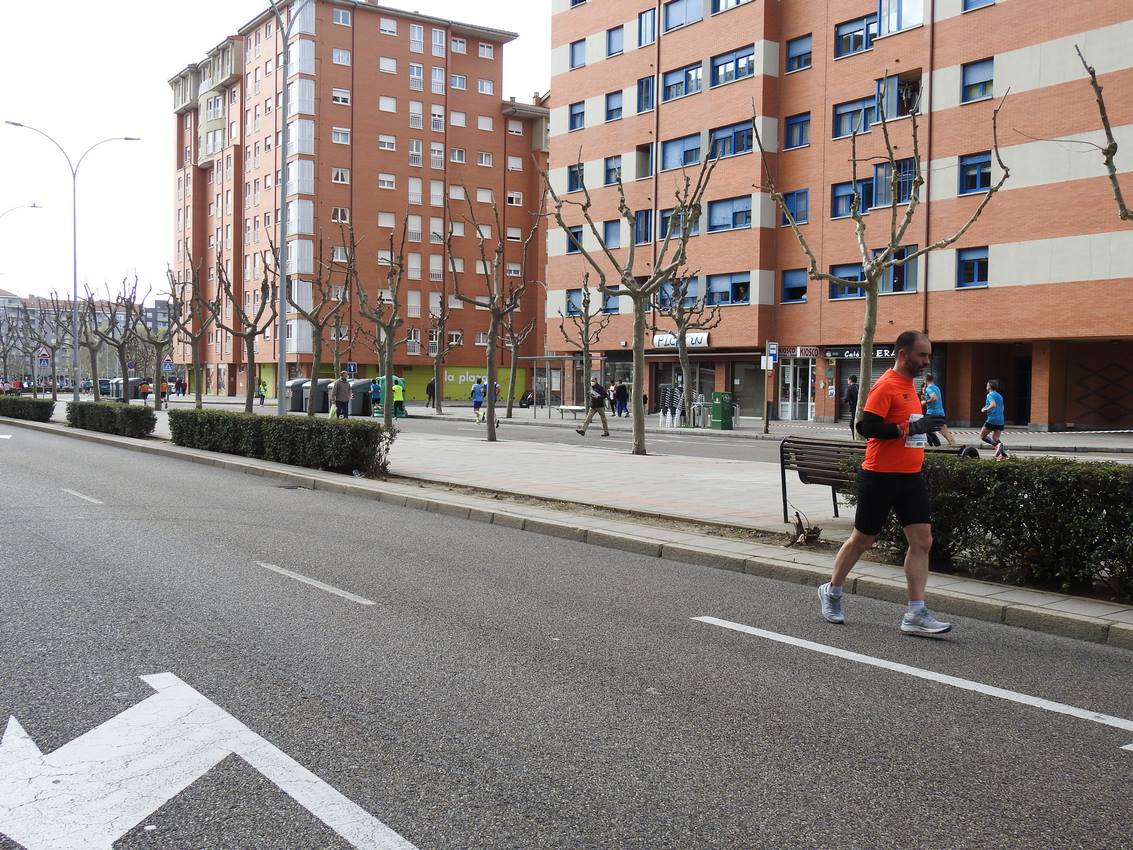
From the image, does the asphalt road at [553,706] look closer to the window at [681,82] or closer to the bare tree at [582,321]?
the bare tree at [582,321]

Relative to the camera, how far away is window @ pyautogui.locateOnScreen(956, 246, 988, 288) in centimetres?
3634

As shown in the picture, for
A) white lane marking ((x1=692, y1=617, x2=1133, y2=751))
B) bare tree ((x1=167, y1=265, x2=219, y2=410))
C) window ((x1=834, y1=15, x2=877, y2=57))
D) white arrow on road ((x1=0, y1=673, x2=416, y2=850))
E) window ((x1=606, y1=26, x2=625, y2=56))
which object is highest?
window ((x1=606, y1=26, x2=625, y2=56))

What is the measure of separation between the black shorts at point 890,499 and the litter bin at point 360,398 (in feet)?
131

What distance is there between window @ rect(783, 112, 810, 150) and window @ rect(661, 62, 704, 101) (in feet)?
16.6

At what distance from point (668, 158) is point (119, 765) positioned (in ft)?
153

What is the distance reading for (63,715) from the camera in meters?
4.51

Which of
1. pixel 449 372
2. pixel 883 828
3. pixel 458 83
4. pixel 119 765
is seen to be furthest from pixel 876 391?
pixel 458 83

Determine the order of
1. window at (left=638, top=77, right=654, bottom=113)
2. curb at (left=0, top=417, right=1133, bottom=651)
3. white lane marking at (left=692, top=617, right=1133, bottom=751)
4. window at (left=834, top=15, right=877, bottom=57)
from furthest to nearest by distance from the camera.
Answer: window at (left=638, top=77, right=654, bottom=113) < window at (left=834, top=15, right=877, bottom=57) < curb at (left=0, top=417, right=1133, bottom=651) < white lane marking at (left=692, top=617, right=1133, bottom=751)

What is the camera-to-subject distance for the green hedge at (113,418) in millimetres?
24578

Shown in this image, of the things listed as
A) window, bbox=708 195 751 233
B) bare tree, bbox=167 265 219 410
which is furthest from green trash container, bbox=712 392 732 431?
bare tree, bbox=167 265 219 410

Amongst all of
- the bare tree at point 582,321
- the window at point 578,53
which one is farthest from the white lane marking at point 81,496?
the window at point 578,53

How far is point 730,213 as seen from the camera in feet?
149

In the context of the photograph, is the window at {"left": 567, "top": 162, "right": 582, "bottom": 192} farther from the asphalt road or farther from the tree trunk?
the asphalt road

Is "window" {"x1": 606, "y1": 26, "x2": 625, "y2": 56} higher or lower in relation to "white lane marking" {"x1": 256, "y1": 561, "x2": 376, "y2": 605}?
higher
